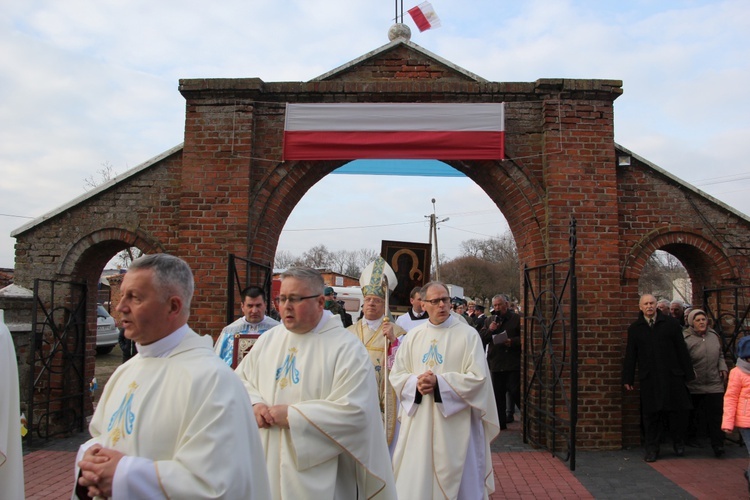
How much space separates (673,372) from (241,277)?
5.48m

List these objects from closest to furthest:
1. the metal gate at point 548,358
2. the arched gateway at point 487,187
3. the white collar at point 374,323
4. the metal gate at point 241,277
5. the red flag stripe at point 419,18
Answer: the white collar at point 374,323, the metal gate at point 241,277, the metal gate at point 548,358, the arched gateway at point 487,187, the red flag stripe at point 419,18

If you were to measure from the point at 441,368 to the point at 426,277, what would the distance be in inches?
116

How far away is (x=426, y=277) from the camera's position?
8.25 metres

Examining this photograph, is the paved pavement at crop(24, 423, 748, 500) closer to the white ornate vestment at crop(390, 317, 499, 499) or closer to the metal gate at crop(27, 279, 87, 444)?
the metal gate at crop(27, 279, 87, 444)

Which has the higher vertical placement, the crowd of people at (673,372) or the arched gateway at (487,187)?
the arched gateway at (487,187)

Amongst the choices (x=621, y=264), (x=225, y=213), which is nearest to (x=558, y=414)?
(x=621, y=264)

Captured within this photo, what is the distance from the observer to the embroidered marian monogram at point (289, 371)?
3.56m

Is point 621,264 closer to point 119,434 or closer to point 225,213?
point 225,213

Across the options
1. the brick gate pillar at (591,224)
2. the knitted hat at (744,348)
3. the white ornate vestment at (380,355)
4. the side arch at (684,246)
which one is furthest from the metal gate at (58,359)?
the knitted hat at (744,348)

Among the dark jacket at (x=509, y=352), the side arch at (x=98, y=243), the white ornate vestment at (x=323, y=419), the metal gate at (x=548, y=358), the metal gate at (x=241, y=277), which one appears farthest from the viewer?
the dark jacket at (x=509, y=352)

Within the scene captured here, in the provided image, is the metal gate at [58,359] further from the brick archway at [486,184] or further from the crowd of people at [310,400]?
the crowd of people at [310,400]

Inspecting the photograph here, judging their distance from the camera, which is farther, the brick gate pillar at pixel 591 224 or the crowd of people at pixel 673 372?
the brick gate pillar at pixel 591 224

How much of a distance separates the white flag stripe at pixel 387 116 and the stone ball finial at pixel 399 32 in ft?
4.08

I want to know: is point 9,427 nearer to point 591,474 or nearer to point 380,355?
point 380,355
